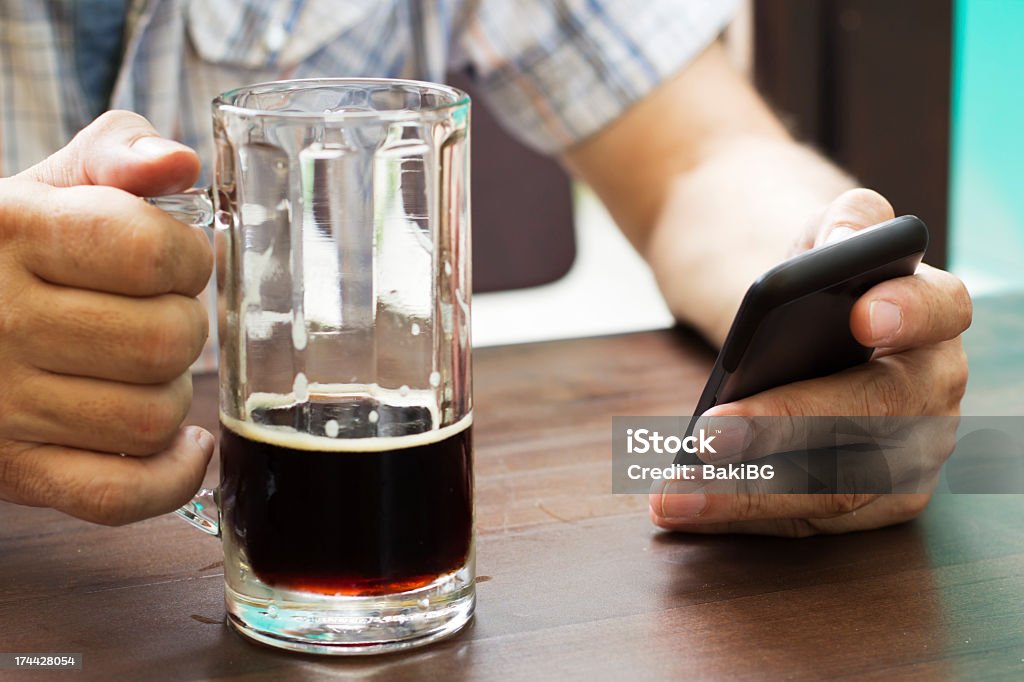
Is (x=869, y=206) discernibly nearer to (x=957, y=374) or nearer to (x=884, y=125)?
(x=957, y=374)

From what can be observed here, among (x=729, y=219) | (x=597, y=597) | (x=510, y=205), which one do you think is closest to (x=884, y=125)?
(x=510, y=205)

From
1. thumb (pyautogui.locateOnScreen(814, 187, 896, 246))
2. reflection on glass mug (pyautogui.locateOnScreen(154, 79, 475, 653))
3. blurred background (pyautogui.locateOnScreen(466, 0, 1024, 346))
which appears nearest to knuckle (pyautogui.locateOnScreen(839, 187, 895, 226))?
thumb (pyautogui.locateOnScreen(814, 187, 896, 246))

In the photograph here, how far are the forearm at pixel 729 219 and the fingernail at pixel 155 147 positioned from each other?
0.56 meters

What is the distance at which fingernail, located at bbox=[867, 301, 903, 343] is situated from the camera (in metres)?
0.63

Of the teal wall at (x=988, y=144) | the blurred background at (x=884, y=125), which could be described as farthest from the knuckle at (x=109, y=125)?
the teal wall at (x=988, y=144)

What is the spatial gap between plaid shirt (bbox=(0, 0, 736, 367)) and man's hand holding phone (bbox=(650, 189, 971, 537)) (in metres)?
0.65

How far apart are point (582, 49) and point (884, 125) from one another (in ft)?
3.47

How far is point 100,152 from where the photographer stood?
56 cm

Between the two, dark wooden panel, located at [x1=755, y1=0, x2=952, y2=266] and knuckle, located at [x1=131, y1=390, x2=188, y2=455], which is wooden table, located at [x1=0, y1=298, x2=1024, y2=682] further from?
dark wooden panel, located at [x1=755, y1=0, x2=952, y2=266]

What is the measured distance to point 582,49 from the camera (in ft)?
4.40

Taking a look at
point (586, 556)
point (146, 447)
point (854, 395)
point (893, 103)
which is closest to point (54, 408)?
point (146, 447)

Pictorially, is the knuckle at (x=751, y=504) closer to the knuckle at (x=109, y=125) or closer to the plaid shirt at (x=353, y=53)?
the knuckle at (x=109, y=125)

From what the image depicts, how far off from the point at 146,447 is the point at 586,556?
0.76 ft

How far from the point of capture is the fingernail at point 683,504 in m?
0.62
